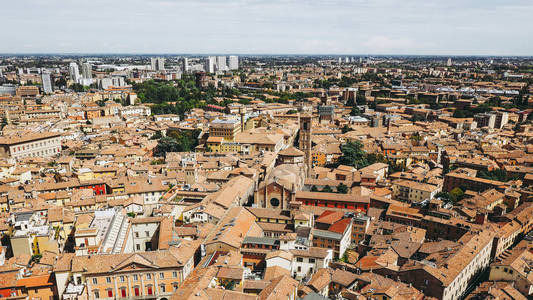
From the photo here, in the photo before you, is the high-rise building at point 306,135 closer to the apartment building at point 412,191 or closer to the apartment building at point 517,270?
the apartment building at point 412,191

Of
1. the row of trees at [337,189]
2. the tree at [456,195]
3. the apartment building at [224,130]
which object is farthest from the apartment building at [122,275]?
the apartment building at [224,130]

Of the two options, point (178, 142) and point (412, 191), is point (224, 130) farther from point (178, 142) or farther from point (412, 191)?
point (412, 191)

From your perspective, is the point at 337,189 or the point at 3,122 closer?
the point at 337,189

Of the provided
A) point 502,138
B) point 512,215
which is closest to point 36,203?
point 512,215

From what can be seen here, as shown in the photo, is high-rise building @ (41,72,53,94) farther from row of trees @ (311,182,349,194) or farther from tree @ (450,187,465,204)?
tree @ (450,187,465,204)

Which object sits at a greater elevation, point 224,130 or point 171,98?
point 171,98

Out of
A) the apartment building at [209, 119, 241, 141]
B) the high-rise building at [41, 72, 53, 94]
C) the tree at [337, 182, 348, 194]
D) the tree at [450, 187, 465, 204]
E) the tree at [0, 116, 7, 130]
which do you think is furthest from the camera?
the high-rise building at [41, 72, 53, 94]

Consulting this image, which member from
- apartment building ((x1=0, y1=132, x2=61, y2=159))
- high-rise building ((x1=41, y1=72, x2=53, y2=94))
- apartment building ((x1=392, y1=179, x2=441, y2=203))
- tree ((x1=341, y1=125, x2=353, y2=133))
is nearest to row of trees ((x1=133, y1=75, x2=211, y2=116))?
high-rise building ((x1=41, y1=72, x2=53, y2=94))

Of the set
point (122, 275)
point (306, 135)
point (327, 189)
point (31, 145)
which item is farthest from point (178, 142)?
point (122, 275)

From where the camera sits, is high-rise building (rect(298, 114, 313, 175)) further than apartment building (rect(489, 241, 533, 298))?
Yes

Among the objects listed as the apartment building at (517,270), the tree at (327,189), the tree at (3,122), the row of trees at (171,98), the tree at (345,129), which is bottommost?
the apartment building at (517,270)

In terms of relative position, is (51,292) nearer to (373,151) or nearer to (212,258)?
(212,258)
